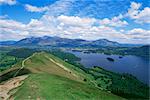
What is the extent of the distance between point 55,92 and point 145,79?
13844 cm

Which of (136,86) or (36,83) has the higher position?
(36,83)

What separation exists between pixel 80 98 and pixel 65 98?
10.1 ft

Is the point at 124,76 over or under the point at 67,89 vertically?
under

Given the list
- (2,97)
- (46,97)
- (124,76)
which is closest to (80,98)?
(46,97)

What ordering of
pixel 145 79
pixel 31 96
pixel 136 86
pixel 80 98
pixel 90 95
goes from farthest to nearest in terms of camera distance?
pixel 145 79
pixel 136 86
pixel 90 95
pixel 80 98
pixel 31 96

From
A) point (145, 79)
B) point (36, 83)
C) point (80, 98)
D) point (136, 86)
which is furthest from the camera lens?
point (145, 79)

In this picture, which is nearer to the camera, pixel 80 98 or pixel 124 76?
pixel 80 98

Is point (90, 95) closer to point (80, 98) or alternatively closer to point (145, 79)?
point (80, 98)

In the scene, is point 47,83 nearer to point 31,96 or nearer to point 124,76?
point 31,96

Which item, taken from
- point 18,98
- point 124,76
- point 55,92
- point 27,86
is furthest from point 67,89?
point 124,76

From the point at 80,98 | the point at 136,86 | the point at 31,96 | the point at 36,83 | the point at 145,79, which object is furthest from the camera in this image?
the point at 145,79

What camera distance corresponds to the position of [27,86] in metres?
48.2

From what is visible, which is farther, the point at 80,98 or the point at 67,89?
the point at 67,89

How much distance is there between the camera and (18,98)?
40.5 meters
